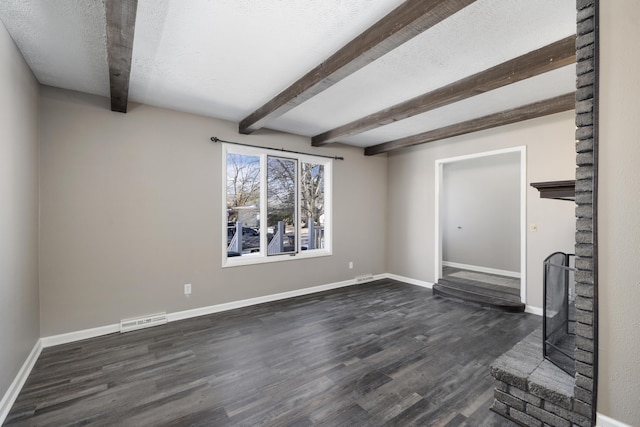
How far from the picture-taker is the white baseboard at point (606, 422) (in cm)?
135

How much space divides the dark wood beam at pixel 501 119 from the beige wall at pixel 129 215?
92.4 inches

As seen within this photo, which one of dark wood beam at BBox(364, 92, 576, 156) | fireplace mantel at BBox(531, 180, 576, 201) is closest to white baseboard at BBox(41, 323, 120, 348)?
fireplace mantel at BBox(531, 180, 576, 201)

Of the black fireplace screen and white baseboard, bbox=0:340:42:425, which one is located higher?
the black fireplace screen

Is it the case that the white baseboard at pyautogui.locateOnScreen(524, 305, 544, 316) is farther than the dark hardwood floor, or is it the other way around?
the white baseboard at pyautogui.locateOnScreen(524, 305, 544, 316)

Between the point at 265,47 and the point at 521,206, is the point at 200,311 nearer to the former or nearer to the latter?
the point at 265,47

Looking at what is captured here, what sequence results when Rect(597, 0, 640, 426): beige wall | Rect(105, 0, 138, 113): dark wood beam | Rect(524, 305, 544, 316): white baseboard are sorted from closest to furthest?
Rect(597, 0, 640, 426): beige wall < Rect(105, 0, 138, 113): dark wood beam < Rect(524, 305, 544, 316): white baseboard

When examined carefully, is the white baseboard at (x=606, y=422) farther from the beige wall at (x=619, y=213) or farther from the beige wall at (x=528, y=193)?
the beige wall at (x=528, y=193)

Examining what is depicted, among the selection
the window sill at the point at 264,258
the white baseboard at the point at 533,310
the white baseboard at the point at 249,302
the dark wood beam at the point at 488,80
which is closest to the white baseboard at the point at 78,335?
the white baseboard at the point at 249,302

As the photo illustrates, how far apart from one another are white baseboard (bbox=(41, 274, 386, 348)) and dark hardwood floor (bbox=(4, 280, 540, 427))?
0.10 metres

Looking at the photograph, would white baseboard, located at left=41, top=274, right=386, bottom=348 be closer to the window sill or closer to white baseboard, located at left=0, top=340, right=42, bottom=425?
white baseboard, located at left=0, top=340, right=42, bottom=425

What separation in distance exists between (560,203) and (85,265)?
565 cm

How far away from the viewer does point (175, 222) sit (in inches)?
140

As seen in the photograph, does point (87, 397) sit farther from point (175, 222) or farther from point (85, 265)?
point (175, 222)

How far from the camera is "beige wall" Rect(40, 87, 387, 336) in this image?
2.91 meters
